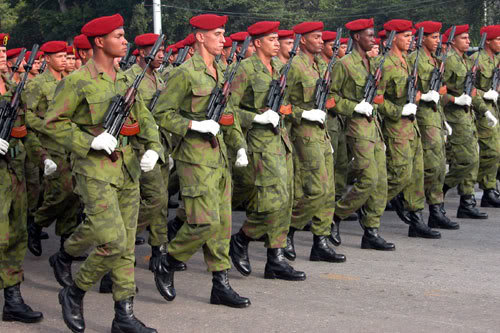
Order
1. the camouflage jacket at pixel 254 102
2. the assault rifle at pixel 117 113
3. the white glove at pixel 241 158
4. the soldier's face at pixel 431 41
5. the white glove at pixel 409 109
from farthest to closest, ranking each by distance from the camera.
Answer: the soldier's face at pixel 431 41 < the white glove at pixel 409 109 < the camouflage jacket at pixel 254 102 < the white glove at pixel 241 158 < the assault rifle at pixel 117 113

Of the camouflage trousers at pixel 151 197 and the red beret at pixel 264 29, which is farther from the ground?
the red beret at pixel 264 29

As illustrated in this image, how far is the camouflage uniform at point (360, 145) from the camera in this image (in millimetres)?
7988

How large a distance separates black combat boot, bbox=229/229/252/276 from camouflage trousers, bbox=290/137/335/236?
0.66 m

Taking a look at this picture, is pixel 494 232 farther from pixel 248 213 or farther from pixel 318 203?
pixel 248 213

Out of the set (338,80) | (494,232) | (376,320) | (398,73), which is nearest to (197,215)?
(376,320)

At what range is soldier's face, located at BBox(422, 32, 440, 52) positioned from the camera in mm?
9047

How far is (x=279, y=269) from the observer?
22.7 feet

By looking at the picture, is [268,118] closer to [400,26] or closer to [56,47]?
[400,26]

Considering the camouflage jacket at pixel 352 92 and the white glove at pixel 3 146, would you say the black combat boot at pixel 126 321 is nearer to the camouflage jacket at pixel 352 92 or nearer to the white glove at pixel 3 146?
the white glove at pixel 3 146

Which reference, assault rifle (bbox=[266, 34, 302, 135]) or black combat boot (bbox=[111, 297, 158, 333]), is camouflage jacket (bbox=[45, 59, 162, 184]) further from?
assault rifle (bbox=[266, 34, 302, 135])

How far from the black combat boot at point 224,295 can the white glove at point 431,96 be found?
350 cm

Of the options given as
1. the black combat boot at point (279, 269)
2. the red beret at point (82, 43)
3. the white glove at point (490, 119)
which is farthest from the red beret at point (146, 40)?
the white glove at point (490, 119)

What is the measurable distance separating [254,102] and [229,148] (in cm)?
46

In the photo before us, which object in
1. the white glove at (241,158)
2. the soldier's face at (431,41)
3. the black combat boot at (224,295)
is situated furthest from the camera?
the soldier's face at (431,41)
